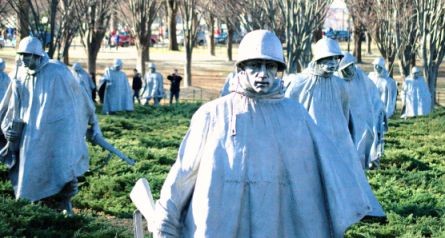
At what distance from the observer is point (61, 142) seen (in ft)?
42.2

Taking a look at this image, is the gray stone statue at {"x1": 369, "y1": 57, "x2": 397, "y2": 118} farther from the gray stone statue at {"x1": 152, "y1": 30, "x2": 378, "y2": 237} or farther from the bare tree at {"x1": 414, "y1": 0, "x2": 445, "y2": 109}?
the gray stone statue at {"x1": 152, "y1": 30, "x2": 378, "y2": 237}

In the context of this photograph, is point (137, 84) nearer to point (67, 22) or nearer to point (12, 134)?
point (67, 22)

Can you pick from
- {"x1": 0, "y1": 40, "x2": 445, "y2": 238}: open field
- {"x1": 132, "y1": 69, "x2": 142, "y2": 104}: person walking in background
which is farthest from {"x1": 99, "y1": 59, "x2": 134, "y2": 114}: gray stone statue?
{"x1": 132, "y1": 69, "x2": 142, "y2": 104}: person walking in background

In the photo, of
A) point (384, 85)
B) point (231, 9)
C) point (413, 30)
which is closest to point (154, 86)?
point (231, 9)

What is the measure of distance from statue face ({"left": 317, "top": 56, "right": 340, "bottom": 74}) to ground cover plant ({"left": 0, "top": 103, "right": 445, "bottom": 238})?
1721 millimetres

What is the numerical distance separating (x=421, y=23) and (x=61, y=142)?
85.1 feet

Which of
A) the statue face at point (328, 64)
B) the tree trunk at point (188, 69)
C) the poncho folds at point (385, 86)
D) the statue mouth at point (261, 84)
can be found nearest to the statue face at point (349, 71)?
the statue face at point (328, 64)

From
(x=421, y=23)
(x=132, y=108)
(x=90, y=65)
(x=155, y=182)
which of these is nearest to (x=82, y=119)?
(x=155, y=182)

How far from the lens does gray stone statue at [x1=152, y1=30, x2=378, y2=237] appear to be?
6.05 meters

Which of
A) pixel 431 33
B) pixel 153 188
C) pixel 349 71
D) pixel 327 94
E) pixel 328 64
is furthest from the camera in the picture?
pixel 431 33

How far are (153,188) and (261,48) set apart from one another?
30.6ft

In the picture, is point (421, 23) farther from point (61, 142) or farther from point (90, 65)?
point (61, 142)

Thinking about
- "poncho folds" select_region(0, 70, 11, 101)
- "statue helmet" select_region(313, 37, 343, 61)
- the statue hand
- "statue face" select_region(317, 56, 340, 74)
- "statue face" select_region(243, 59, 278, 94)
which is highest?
"statue face" select_region(243, 59, 278, 94)

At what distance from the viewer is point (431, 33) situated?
38406 mm
